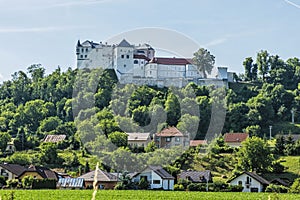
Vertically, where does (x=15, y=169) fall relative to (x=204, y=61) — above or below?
below

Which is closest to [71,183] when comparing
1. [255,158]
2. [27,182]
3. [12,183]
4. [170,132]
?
[27,182]

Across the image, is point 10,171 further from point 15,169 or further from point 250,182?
point 250,182

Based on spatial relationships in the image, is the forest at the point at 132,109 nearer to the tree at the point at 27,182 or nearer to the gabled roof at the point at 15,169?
the gabled roof at the point at 15,169

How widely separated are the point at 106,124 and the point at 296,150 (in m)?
20.6

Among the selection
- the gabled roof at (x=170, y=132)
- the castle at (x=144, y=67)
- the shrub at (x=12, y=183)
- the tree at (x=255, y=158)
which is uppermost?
the castle at (x=144, y=67)

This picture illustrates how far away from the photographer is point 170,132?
64.9 metres

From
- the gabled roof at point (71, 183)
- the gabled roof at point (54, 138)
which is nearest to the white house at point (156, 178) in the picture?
the gabled roof at point (71, 183)

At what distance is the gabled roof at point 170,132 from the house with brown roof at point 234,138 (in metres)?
5.14

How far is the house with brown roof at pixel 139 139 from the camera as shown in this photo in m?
62.7

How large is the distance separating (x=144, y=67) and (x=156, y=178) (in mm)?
47883

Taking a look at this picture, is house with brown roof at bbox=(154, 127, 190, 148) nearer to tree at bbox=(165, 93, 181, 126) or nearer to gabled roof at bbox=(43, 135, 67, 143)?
tree at bbox=(165, 93, 181, 126)

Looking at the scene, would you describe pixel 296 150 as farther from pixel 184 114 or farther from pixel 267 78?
pixel 267 78

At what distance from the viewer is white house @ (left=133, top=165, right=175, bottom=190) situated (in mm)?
41500

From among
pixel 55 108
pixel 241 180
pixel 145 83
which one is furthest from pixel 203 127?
pixel 241 180
